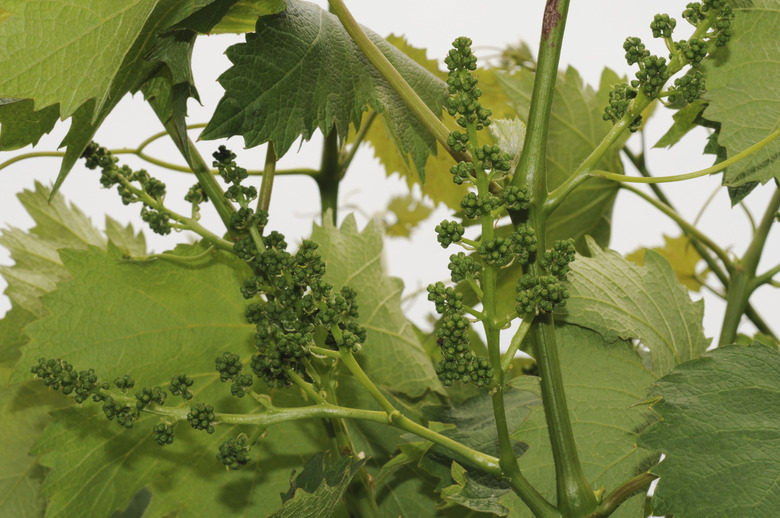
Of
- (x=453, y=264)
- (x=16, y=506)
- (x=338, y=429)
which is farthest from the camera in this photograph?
(x=16, y=506)

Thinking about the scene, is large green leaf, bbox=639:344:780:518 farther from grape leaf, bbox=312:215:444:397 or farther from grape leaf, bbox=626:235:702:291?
grape leaf, bbox=626:235:702:291

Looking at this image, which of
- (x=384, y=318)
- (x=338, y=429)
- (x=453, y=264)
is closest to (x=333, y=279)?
(x=384, y=318)

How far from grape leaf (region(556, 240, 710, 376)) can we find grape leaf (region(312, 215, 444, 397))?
187 millimetres

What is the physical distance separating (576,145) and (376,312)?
1.11 feet

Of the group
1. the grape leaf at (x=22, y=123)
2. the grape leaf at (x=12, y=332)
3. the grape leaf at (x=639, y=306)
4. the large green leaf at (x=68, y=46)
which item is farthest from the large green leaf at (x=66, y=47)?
the grape leaf at (x=12, y=332)

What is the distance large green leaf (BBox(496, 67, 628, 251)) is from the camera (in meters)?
0.84

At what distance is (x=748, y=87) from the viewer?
54cm

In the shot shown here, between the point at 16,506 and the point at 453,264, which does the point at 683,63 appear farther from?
the point at 16,506

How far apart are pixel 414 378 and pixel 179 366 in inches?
8.2

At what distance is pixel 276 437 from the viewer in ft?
2.07

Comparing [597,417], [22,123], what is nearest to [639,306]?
[597,417]

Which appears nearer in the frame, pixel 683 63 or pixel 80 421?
pixel 683 63

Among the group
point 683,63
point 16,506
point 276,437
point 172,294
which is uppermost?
point 683,63

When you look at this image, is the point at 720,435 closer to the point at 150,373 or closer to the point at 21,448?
the point at 150,373
